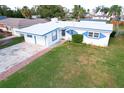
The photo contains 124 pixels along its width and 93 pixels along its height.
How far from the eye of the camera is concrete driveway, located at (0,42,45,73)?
1102cm

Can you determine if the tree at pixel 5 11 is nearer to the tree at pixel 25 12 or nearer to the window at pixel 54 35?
the tree at pixel 25 12

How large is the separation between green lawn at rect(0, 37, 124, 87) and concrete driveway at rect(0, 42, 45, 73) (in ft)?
5.61

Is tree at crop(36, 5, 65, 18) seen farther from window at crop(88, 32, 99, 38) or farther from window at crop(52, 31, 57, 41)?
window at crop(88, 32, 99, 38)

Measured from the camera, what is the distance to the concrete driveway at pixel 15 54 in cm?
1102

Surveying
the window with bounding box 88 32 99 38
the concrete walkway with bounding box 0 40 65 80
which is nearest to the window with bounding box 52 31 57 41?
the concrete walkway with bounding box 0 40 65 80

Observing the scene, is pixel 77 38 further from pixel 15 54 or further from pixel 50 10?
pixel 50 10

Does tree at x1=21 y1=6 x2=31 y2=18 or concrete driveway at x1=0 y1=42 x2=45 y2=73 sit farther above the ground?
tree at x1=21 y1=6 x2=31 y2=18

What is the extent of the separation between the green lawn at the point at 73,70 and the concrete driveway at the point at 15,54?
1711 millimetres

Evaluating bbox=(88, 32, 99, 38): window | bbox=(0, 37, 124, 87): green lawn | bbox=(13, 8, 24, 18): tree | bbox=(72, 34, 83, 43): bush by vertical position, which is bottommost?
bbox=(0, 37, 124, 87): green lawn

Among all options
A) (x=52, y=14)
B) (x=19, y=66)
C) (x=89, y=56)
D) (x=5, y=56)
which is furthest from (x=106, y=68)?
(x=52, y=14)

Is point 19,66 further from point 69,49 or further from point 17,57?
point 69,49

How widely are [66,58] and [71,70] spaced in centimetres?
238

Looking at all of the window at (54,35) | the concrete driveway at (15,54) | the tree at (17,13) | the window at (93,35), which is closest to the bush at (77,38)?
the window at (93,35)

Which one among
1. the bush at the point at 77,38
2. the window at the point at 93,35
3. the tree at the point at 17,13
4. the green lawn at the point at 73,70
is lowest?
the green lawn at the point at 73,70
